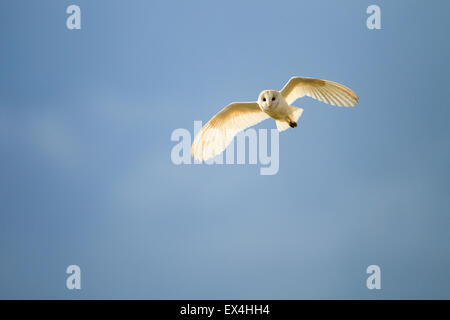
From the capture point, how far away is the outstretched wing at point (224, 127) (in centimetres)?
1490

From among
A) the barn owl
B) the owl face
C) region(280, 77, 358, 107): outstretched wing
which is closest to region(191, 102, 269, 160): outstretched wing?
the barn owl

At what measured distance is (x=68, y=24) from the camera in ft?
58.1

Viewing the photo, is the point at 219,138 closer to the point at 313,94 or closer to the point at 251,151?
the point at 251,151

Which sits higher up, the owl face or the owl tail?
the owl face

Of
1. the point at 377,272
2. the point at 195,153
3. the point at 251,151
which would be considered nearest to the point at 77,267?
the point at 195,153

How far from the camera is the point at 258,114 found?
15195 mm

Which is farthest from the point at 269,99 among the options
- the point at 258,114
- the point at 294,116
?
the point at 258,114

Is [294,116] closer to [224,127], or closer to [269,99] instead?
[269,99]

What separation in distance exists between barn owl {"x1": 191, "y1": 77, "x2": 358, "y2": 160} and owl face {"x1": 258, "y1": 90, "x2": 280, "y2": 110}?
0.13 m

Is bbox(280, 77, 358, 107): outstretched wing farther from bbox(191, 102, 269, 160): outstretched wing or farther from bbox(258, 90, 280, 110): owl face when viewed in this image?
bbox(258, 90, 280, 110): owl face

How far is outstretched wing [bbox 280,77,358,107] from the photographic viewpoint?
47.4 ft

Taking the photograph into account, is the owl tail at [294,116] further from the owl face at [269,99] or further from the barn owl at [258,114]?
the owl face at [269,99]
